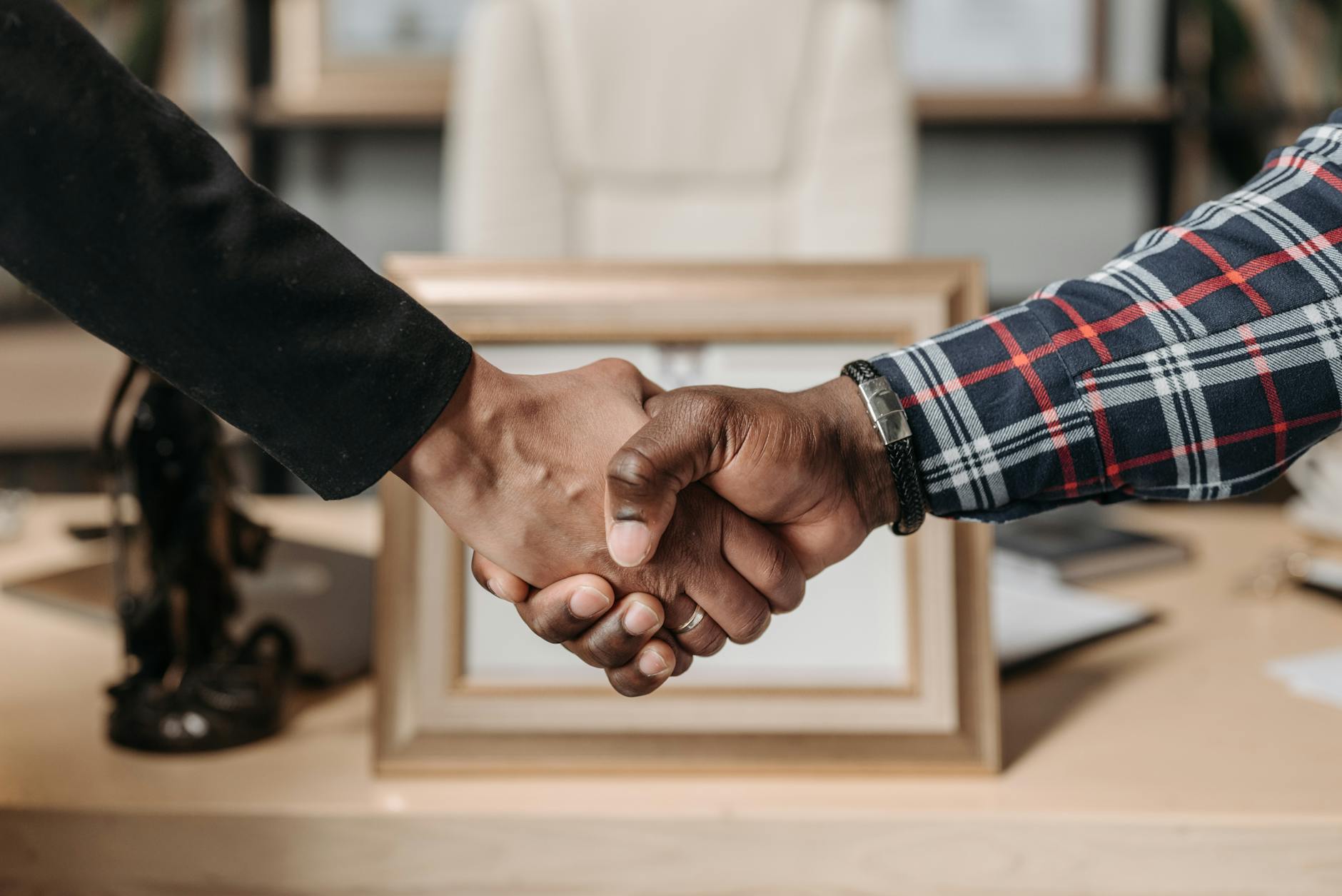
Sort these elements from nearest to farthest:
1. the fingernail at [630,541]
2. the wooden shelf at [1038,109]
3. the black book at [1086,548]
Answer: the fingernail at [630,541]
the black book at [1086,548]
the wooden shelf at [1038,109]

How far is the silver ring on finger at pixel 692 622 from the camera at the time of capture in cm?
74

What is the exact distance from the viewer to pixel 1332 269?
71 cm

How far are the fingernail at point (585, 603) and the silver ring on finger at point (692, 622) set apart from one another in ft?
0.17

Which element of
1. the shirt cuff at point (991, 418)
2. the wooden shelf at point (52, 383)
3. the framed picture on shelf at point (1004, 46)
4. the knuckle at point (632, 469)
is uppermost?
the framed picture on shelf at point (1004, 46)

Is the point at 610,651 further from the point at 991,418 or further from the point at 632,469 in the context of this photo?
the point at 991,418

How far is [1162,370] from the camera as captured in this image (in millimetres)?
721

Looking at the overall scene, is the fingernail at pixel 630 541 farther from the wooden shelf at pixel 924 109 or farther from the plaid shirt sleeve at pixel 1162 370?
the wooden shelf at pixel 924 109

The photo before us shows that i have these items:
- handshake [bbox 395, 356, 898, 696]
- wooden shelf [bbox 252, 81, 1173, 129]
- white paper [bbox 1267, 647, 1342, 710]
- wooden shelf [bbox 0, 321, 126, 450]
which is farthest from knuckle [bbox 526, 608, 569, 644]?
wooden shelf [bbox 0, 321, 126, 450]

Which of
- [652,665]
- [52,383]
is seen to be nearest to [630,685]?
[652,665]

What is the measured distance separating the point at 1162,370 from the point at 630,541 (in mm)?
354

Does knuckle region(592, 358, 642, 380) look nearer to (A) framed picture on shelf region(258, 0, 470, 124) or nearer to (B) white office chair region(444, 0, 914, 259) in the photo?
(B) white office chair region(444, 0, 914, 259)

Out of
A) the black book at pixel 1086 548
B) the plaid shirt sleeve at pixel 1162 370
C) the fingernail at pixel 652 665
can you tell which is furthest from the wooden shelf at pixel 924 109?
the fingernail at pixel 652 665

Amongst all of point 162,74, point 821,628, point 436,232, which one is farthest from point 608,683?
point 162,74

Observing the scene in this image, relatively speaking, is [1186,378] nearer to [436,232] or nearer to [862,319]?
[862,319]
